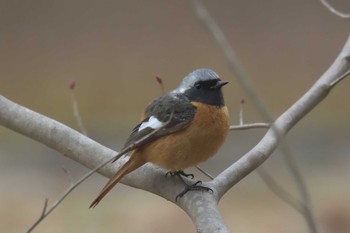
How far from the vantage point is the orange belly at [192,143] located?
3322 mm

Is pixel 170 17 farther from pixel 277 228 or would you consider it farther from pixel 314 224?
pixel 314 224

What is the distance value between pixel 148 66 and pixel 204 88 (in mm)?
4326

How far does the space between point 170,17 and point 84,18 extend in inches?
32.5

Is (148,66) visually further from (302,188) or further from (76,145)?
(302,188)

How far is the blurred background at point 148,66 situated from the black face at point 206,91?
12.4 feet

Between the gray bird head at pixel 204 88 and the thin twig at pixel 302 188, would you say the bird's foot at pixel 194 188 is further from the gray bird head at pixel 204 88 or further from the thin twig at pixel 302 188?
the thin twig at pixel 302 188

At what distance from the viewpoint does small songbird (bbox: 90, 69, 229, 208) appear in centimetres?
332

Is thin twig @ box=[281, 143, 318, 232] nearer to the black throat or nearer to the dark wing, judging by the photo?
the dark wing

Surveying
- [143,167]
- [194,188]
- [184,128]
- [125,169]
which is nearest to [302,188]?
[194,188]

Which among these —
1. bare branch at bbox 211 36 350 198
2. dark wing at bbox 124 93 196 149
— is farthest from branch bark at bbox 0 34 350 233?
dark wing at bbox 124 93 196 149

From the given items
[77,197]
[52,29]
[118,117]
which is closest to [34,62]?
[52,29]

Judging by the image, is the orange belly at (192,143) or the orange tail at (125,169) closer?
the orange tail at (125,169)

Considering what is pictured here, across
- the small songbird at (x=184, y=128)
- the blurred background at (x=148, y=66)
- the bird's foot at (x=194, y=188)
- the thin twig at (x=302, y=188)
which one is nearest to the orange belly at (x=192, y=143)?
the small songbird at (x=184, y=128)

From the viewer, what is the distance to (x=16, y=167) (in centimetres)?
754
